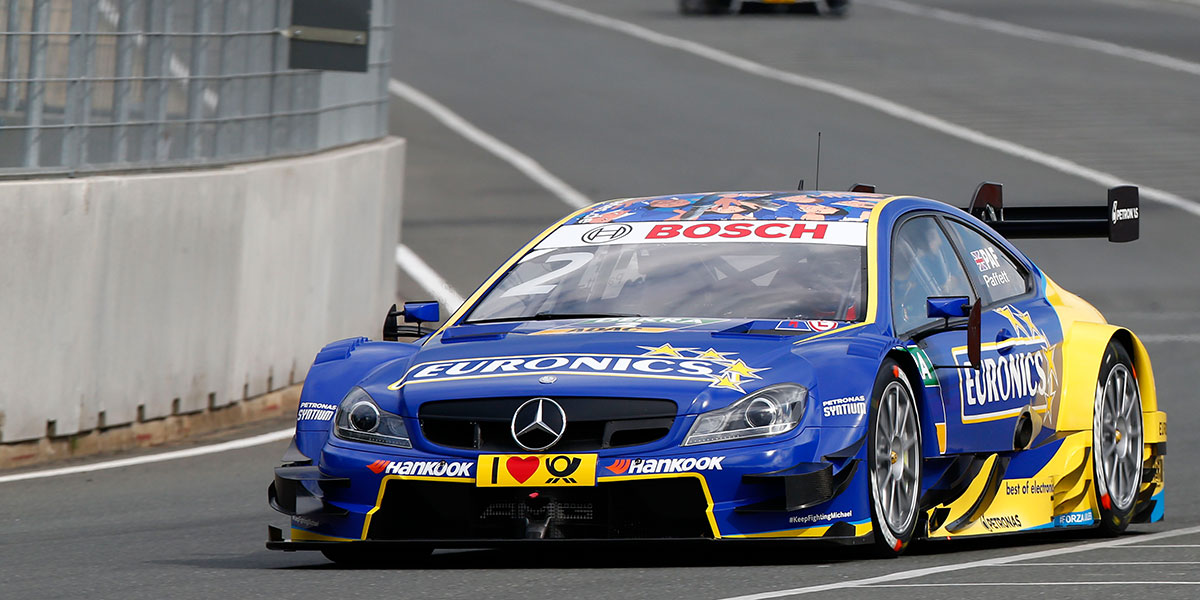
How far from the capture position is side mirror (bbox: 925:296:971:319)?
7.84 metres

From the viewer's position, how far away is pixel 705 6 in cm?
4531

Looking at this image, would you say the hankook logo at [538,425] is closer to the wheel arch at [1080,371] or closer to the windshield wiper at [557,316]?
the windshield wiper at [557,316]

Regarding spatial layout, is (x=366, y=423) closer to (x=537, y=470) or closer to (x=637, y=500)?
(x=537, y=470)

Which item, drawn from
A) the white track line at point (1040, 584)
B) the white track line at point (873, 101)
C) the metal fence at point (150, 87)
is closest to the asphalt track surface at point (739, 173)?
the white track line at point (1040, 584)

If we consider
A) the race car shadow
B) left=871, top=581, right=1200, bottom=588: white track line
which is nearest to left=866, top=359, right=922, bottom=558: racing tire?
the race car shadow

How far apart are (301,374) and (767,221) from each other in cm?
577

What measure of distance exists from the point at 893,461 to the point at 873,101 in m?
26.2

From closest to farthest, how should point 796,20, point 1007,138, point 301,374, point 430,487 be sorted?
point 430,487
point 301,374
point 1007,138
point 796,20

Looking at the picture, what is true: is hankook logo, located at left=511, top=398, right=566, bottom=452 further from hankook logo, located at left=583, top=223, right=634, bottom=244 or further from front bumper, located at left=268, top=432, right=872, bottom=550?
hankook logo, located at left=583, top=223, right=634, bottom=244

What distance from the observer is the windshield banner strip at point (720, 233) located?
809 cm

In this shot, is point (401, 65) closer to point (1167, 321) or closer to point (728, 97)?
point (728, 97)

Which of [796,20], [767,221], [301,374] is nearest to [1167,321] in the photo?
[301,374]

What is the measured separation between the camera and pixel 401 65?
37.0 m

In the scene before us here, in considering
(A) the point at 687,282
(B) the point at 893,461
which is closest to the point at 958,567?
(B) the point at 893,461
